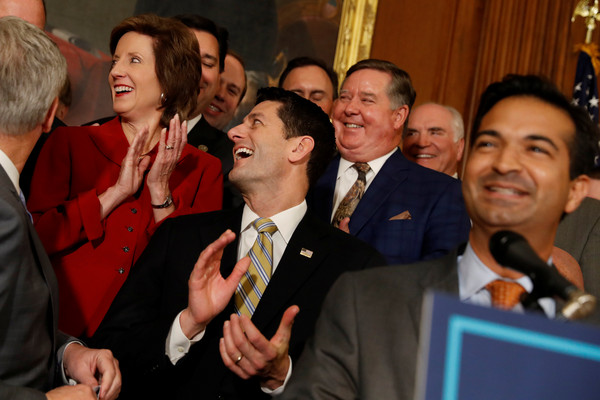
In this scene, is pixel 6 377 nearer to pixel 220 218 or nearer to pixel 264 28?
pixel 220 218

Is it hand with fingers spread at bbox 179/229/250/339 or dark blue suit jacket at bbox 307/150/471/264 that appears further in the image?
dark blue suit jacket at bbox 307/150/471/264

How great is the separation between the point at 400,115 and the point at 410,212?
789 mm

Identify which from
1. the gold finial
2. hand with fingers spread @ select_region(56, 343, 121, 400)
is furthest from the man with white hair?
hand with fingers spread @ select_region(56, 343, 121, 400)

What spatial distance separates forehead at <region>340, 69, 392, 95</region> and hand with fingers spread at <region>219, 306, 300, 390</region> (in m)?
2.05

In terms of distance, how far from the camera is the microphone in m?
1.38

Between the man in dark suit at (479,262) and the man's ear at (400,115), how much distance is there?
1.84 meters

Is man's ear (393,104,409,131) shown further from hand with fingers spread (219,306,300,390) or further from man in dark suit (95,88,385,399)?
hand with fingers spread (219,306,300,390)

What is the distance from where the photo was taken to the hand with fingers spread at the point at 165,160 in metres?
3.09

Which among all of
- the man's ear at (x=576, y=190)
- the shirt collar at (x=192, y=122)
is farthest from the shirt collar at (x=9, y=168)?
the shirt collar at (x=192, y=122)

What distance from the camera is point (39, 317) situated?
6.81 feet

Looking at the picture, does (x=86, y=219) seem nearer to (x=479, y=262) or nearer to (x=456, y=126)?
(x=479, y=262)

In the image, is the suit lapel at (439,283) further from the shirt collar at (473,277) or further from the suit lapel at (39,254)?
the suit lapel at (39,254)

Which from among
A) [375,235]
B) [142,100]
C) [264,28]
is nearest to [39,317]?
[142,100]

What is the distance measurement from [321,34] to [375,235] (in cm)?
286
